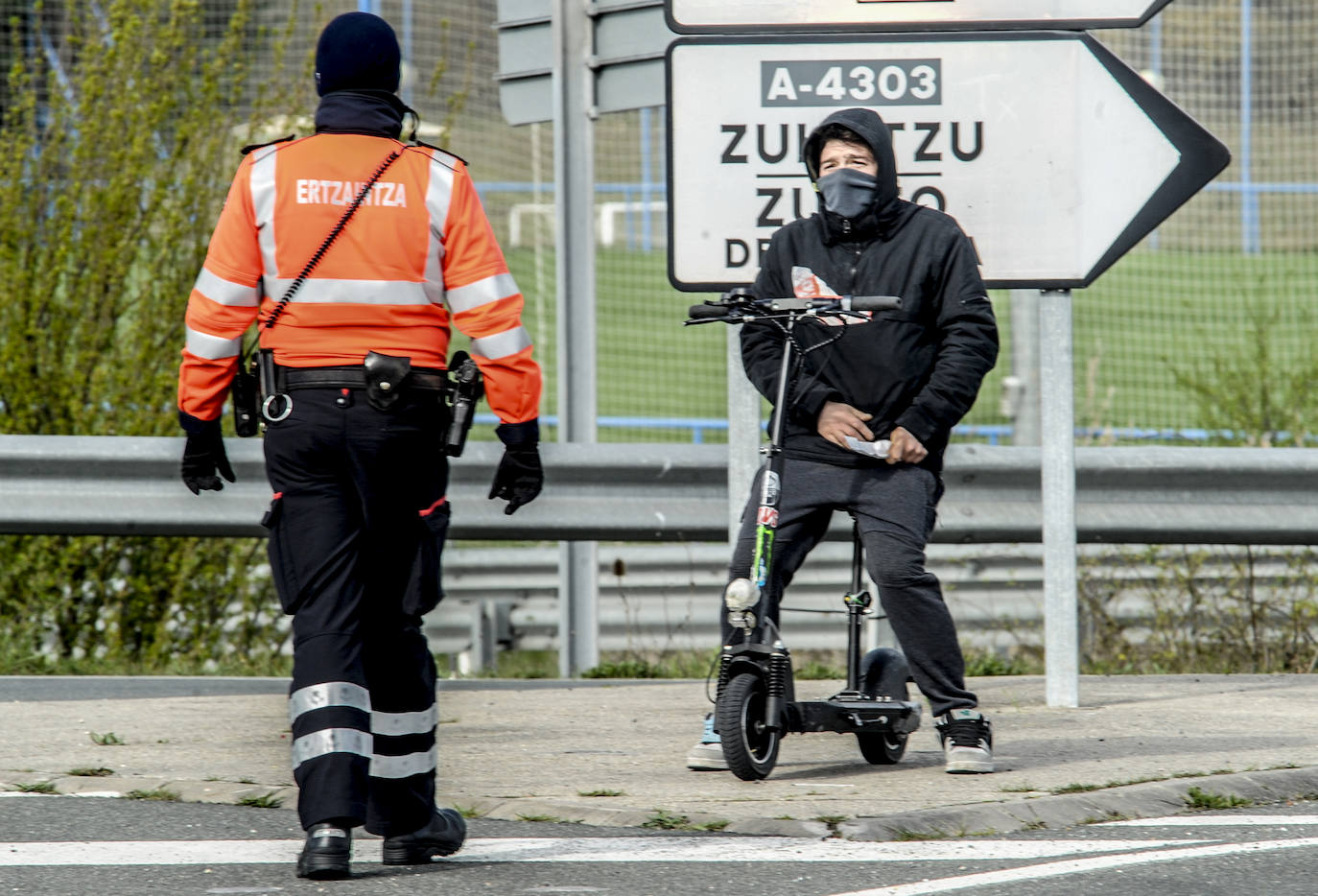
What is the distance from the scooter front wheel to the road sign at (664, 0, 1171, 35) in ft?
8.23

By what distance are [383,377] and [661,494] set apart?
3.53 m

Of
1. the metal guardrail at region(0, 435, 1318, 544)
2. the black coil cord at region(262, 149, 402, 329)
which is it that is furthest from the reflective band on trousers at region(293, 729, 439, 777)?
the metal guardrail at region(0, 435, 1318, 544)

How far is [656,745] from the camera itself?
19.9 feet

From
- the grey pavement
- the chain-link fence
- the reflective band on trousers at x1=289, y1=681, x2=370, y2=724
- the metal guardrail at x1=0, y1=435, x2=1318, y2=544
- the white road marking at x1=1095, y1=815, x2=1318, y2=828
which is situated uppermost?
the chain-link fence

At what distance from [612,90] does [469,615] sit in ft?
11.5

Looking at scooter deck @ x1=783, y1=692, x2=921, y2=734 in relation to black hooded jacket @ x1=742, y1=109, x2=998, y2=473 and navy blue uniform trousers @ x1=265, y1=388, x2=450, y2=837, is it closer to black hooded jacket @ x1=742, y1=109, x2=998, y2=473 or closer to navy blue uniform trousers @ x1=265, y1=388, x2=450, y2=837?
black hooded jacket @ x1=742, y1=109, x2=998, y2=473

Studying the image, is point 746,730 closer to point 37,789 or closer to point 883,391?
point 883,391

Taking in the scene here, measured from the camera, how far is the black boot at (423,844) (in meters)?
4.50

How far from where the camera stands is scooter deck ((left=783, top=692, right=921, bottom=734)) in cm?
547

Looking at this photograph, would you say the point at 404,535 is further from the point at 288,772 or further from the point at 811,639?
the point at 811,639

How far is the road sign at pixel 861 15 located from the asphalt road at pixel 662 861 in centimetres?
291

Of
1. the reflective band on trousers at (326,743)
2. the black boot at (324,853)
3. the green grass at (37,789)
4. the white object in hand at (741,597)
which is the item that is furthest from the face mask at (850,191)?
the green grass at (37,789)

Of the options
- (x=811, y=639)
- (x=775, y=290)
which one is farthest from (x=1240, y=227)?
(x=775, y=290)

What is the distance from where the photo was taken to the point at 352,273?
14.5 feet
